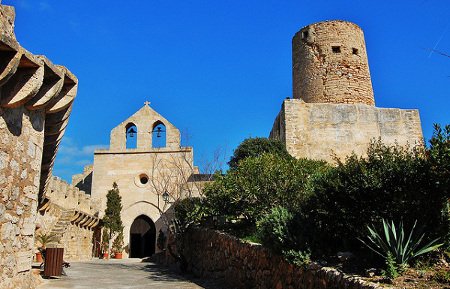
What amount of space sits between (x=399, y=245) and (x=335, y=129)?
15.7 meters

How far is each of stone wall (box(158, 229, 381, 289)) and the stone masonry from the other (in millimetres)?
4033

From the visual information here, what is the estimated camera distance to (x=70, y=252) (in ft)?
61.7

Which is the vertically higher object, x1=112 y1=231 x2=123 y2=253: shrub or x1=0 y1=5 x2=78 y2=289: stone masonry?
x1=0 y1=5 x2=78 y2=289: stone masonry

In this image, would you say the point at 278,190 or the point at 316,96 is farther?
the point at 316,96

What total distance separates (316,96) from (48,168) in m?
15.8

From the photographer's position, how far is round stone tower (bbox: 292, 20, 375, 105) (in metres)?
21.4

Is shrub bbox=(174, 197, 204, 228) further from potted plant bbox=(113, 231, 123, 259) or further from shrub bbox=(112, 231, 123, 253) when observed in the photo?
shrub bbox=(112, 231, 123, 253)

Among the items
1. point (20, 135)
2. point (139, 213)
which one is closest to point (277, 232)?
point (20, 135)

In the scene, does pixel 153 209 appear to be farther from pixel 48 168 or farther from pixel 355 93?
pixel 48 168

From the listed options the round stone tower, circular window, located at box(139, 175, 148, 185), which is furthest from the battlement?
the round stone tower

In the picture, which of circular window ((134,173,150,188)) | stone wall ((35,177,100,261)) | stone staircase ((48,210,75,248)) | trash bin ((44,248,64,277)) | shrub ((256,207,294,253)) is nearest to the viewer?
shrub ((256,207,294,253))

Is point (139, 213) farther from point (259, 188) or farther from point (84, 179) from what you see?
point (259, 188)

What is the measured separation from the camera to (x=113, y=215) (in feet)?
79.0

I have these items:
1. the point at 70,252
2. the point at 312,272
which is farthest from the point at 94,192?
the point at 312,272
